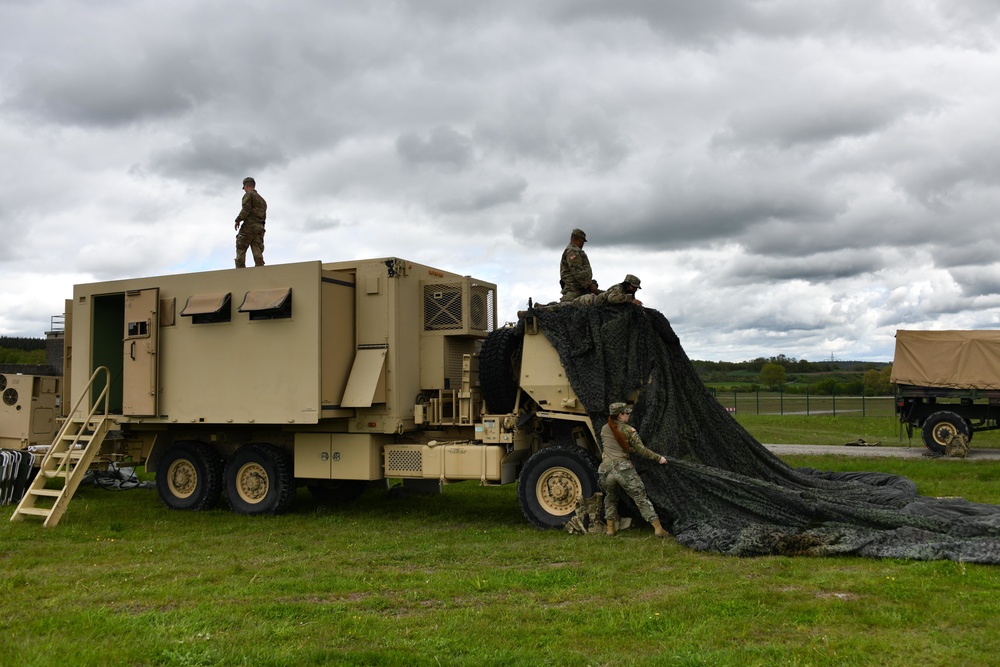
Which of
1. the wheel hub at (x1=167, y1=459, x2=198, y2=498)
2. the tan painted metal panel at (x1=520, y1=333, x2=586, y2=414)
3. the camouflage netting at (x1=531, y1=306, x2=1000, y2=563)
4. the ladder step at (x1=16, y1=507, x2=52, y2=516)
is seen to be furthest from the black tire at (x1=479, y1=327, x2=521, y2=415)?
the ladder step at (x1=16, y1=507, x2=52, y2=516)

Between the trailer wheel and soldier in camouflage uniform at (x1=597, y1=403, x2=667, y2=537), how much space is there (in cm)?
1307

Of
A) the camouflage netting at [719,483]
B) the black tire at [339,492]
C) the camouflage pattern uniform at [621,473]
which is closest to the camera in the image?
the camouflage netting at [719,483]

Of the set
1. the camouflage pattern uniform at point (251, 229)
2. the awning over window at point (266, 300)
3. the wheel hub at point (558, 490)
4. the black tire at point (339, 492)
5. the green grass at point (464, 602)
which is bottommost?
the green grass at point (464, 602)

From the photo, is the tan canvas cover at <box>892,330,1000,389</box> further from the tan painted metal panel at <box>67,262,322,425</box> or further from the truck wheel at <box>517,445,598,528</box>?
the tan painted metal panel at <box>67,262,322,425</box>

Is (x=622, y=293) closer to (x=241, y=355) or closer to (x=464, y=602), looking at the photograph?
(x=464, y=602)

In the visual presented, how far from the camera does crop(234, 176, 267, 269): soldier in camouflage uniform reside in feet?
45.1

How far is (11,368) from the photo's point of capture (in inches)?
951

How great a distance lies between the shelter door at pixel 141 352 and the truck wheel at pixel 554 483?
5961mm

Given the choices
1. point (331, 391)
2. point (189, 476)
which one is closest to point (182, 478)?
point (189, 476)

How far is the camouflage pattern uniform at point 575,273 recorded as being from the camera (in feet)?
38.2

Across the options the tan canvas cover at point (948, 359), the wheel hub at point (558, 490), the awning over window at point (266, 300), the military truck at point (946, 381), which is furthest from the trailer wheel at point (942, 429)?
the awning over window at point (266, 300)

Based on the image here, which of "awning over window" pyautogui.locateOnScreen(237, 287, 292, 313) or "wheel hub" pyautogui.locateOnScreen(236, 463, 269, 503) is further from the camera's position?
"wheel hub" pyautogui.locateOnScreen(236, 463, 269, 503)

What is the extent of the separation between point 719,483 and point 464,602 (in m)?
4.20

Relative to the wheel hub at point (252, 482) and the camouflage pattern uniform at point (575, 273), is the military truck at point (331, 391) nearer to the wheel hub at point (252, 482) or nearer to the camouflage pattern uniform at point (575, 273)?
the wheel hub at point (252, 482)
